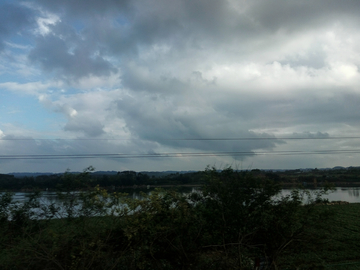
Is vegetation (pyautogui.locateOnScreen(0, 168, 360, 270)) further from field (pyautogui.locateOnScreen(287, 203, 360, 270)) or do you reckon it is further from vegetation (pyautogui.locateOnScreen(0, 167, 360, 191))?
field (pyautogui.locateOnScreen(287, 203, 360, 270))

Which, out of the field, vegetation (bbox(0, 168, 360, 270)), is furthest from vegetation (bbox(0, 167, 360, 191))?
the field

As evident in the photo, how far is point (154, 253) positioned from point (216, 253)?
155cm

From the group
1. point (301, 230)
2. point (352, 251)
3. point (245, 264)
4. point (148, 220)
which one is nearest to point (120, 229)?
point (148, 220)

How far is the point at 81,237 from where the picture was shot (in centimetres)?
641

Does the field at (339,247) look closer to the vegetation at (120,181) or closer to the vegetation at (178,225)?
the vegetation at (178,225)

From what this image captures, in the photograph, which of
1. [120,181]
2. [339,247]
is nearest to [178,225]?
[120,181]

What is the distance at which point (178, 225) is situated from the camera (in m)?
6.99

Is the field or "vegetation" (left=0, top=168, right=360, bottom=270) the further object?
the field

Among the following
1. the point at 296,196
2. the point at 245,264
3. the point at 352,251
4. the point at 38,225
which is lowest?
the point at 352,251

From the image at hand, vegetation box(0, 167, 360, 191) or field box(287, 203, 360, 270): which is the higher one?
vegetation box(0, 167, 360, 191)

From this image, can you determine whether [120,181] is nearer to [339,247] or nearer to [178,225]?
[178,225]

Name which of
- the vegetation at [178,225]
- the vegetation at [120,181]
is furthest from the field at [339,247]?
the vegetation at [120,181]

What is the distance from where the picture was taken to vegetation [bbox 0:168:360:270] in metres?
6.42

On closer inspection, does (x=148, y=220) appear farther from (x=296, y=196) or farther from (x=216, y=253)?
(x=296, y=196)
